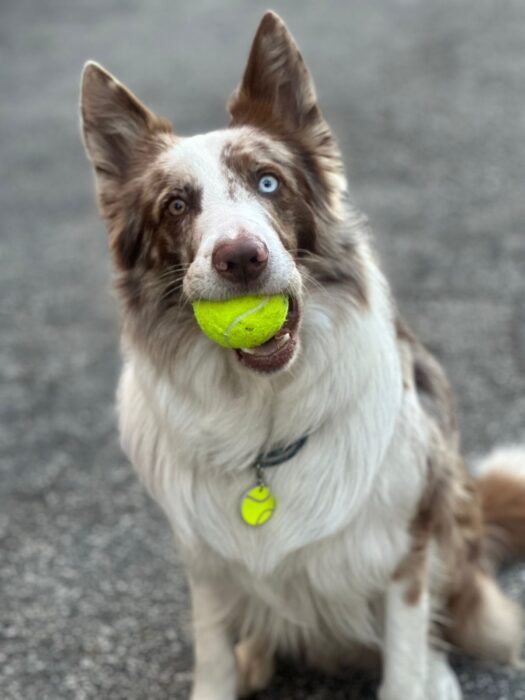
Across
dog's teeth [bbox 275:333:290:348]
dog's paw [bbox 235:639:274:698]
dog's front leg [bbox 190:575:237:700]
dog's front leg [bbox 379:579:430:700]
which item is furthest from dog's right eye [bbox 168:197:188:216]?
dog's paw [bbox 235:639:274:698]

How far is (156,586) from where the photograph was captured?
4.21m

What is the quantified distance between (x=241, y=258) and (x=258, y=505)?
2.80 feet

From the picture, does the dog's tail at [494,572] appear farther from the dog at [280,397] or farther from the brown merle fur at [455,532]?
the dog at [280,397]

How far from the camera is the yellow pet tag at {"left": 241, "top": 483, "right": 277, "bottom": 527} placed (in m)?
3.11

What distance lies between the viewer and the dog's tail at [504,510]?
398 centimetres

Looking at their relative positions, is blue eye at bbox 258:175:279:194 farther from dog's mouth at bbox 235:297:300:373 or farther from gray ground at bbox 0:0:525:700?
gray ground at bbox 0:0:525:700

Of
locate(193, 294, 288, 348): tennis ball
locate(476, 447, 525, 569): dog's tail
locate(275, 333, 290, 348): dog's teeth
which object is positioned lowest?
locate(476, 447, 525, 569): dog's tail

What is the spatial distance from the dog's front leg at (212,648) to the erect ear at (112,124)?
1.43m

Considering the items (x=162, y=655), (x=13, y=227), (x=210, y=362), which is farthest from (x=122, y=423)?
(x=13, y=227)

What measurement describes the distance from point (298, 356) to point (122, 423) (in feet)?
2.31

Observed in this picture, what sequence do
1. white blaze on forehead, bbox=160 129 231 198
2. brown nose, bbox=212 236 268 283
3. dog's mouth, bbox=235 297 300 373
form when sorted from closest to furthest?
brown nose, bbox=212 236 268 283, dog's mouth, bbox=235 297 300 373, white blaze on forehead, bbox=160 129 231 198

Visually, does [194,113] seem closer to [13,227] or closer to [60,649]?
[13,227]

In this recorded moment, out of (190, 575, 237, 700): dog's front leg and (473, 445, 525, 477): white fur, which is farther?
(473, 445, 525, 477): white fur

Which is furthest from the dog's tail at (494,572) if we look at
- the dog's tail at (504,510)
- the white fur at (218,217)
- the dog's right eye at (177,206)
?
the dog's right eye at (177,206)
